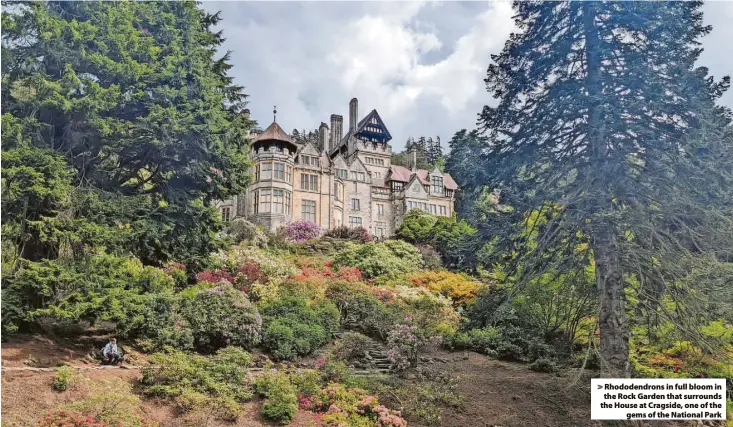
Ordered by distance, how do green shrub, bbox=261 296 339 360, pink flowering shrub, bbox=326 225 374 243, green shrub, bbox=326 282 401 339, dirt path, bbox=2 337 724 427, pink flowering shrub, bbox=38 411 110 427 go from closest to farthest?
1. pink flowering shrub, bbox=38 411 110 427
2. dirt path, bbox=2 337 724 427
3. green shrub, bbox=261 296 339 360
4. green shrub, bbox=326 282 401 339
5. pink flowering shrub, bbox=326 225 374 243

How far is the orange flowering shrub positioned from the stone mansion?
15532 millimetres

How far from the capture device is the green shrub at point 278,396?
27.2 ft

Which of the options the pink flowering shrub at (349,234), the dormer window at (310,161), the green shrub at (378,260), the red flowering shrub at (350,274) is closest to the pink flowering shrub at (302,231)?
the pink flowering shrub at (349,234)

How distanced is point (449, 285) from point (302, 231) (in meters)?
16.1

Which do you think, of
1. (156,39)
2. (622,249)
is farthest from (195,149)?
(622,249)

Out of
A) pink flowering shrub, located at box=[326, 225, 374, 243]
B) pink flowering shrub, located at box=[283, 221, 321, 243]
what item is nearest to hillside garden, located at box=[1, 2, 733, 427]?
pink flowering shrub, located at box=[326, 225, 374, 243]

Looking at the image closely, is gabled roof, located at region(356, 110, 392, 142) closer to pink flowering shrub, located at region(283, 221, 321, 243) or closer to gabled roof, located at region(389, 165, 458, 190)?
gabled roof, located at region(389, 165, 458, 190)

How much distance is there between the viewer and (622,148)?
846 centimetres

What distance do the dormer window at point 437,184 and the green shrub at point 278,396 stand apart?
37468 mm

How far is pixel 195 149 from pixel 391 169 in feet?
118

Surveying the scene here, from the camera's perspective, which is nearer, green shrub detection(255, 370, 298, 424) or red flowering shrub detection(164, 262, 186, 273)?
green shrub detection(255, 370, 298, 424)

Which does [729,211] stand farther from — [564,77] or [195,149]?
[195,149]

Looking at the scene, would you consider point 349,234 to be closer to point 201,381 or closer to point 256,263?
point 256,263

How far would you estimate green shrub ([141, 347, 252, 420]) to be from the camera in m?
8.13
